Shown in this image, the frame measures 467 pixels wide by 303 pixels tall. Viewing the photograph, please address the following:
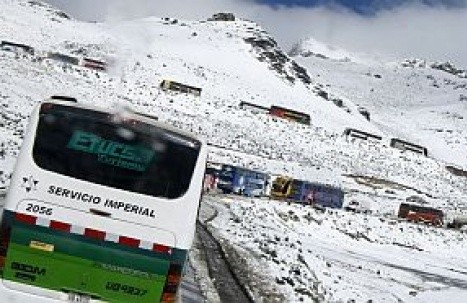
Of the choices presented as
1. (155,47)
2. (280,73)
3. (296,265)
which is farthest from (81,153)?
(280,73)

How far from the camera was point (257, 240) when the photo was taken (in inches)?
793

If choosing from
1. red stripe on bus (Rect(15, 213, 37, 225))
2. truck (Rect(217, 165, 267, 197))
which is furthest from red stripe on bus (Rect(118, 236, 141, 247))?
truck (Rect(217, 165, 267, 197))

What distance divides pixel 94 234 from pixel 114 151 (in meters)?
0.86

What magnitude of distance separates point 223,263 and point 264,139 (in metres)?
65.8

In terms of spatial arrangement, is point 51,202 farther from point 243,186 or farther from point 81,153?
point 243,186

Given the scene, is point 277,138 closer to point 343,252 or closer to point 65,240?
point 343,252

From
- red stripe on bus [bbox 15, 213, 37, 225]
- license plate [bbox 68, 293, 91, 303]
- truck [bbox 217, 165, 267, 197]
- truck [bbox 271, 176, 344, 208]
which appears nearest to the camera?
red stripe on bus [bbox 15, 213, 37, 225]

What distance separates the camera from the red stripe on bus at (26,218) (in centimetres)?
758

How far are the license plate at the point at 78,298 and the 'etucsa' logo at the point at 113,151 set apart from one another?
1.38 meters

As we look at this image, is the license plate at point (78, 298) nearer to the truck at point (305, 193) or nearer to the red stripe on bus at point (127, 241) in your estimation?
the red stripe on bus at point (127, 241)

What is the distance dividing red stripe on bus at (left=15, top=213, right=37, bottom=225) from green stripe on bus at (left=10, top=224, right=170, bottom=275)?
5cm

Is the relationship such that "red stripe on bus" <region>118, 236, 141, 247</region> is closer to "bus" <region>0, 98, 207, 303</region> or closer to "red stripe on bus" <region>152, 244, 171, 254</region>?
"bus" <region>0, 98, 207, 303</region>

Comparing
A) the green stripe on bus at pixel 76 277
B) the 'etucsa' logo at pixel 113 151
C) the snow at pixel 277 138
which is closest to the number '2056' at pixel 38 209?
the green stripe on bus at pixel 76 277

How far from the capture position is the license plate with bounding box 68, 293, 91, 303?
304 inches
